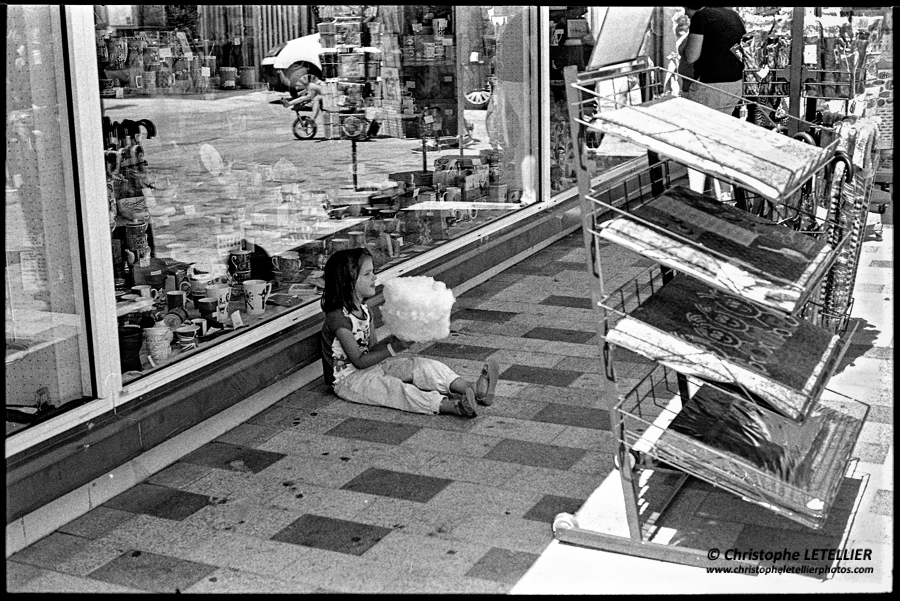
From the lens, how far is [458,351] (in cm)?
572

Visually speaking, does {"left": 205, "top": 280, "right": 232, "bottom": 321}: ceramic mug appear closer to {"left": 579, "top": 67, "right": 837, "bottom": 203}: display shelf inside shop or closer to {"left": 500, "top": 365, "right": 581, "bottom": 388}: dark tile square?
{"left": 500, "top": 365, "right": 581, "bottom": 388}: dark tile square

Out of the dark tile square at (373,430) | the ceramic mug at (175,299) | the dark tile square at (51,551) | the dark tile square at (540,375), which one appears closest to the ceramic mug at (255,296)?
the ceramic mug at (175,299)

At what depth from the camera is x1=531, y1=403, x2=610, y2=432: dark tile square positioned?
4.64 m

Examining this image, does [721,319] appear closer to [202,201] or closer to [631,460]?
[631,460]

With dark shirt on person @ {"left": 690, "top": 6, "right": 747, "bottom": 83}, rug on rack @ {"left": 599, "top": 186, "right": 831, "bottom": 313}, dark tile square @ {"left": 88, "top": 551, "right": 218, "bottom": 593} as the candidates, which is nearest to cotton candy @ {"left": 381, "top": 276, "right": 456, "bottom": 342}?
rug on rack @ {"left": 599, "top": 186, "right": 831, "bottom": 313}

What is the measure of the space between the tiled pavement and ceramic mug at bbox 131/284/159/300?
71cm

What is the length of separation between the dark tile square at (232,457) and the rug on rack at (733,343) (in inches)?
67.9

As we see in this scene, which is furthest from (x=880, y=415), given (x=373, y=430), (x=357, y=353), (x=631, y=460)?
(x=357, y=353)

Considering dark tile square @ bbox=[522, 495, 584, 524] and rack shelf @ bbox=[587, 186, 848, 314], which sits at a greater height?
rack shelf @ bbox=[587, 186, 848, 314]

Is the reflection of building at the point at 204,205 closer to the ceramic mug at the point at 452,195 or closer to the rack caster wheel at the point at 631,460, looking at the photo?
the ceramic mug at the point at 452,195

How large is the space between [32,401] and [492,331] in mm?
2930

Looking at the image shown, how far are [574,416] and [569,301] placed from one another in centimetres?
207

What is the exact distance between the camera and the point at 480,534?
11.8ft

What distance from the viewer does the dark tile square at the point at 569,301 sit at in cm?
664
